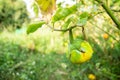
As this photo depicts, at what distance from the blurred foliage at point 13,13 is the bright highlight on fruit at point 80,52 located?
10.9 m

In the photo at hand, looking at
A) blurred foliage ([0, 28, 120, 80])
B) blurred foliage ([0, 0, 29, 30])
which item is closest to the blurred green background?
blurred foliage ([0, 28, 120, 80])

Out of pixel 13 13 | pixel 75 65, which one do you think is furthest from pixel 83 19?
pixel 13 13

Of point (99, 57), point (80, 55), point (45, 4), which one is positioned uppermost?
point (45, 4)

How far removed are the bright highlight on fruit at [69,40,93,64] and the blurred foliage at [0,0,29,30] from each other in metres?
10.9

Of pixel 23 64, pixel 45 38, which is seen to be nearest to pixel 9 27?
pixel 45 38

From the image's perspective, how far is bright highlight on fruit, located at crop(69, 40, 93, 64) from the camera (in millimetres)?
973

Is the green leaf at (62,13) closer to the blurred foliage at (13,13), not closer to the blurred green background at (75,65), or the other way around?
the blurred green background at (75,65)

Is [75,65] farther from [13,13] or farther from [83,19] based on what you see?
[13,13]

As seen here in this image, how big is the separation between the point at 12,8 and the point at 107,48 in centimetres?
892

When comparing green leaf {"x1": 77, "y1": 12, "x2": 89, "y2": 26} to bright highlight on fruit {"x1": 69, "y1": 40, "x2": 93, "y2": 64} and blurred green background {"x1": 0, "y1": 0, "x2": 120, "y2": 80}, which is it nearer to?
bright highlight on fruit {"x1": 69, "y1": 40, "x2": 93, "y2": 64}

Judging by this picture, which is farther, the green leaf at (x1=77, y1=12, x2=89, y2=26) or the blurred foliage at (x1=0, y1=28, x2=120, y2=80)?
the blurred foliage at (x1=0, y1=28, x2=120, y2=80)

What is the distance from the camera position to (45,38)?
30.0 ft

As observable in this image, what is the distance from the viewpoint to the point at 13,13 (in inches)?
506

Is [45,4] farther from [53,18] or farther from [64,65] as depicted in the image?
[64,65]
